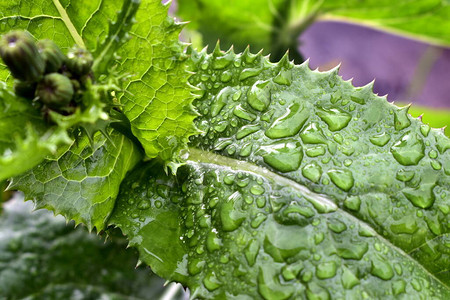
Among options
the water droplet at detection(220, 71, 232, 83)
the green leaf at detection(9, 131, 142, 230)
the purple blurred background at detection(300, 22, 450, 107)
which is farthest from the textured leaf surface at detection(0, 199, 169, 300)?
the purple blurred background at detection(300, 22, 450, 107)

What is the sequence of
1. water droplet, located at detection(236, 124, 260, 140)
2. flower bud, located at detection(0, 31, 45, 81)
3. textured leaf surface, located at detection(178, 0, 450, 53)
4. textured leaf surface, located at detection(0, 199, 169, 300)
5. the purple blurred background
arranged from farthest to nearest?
the purple blurred background, textured leaf surface, located at detection(178, 0, 450, 53), textured leaf surface, located at detection(0, 199, 169, 300), water droplet, located at detection(236, 124, 260, 140), flower bud, located at detection(0, 31, 45, 81)

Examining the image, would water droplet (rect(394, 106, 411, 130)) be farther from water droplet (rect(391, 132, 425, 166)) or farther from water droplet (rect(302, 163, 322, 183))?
water droplet (rect(302, 163, 322, 183))

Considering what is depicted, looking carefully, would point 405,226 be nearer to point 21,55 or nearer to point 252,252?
point 252,252

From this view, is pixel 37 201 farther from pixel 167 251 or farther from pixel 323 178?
pixel 323 178

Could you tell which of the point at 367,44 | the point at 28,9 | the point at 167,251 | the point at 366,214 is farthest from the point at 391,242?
the point at 367,44

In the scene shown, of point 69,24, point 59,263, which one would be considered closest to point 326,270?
point 69,24
